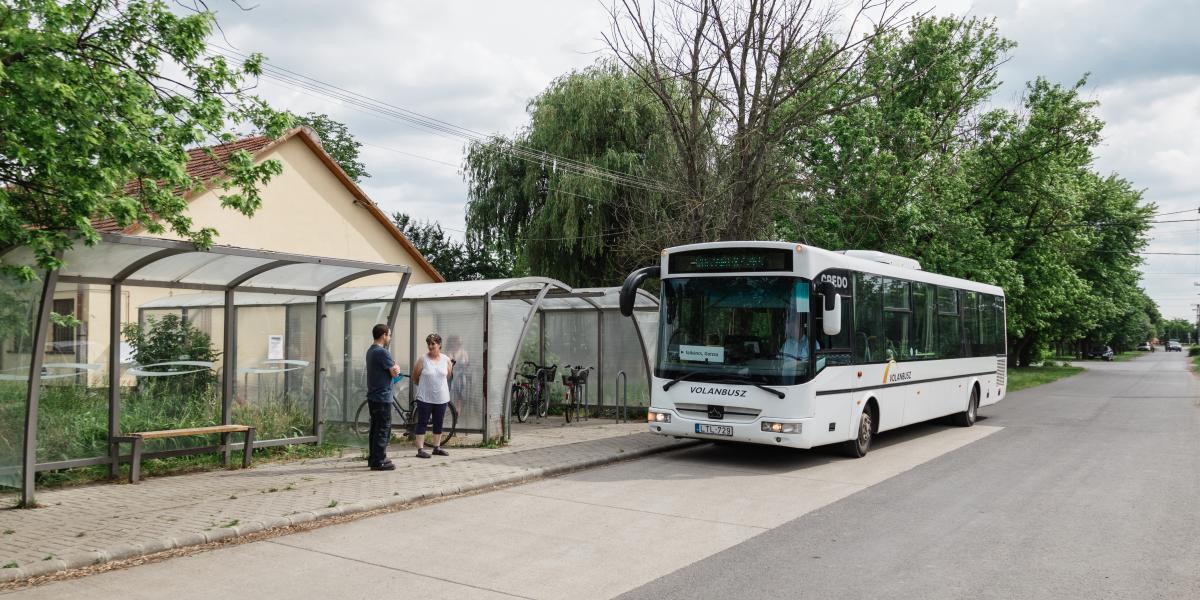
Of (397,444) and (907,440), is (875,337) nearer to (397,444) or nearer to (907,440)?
(907,440)

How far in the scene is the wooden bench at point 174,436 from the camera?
957cm

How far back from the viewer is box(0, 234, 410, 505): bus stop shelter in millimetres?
8453

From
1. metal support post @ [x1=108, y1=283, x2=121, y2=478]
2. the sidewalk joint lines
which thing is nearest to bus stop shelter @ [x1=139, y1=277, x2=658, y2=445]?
metal support post @ [x1=108, y1=283, x2=121, y2=478]

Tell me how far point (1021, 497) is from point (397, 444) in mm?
8652

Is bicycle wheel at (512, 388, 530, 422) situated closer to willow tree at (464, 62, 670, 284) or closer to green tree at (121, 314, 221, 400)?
green tree at (121, 314, 221, 400)

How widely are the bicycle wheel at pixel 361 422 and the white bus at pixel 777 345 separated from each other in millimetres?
4875

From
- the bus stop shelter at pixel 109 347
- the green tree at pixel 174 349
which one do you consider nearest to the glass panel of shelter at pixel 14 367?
the bus stop shelter at pixel 109 347

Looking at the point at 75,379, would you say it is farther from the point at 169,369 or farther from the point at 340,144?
the point at 340,144

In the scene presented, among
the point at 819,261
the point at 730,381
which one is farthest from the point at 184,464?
the point at 819,261

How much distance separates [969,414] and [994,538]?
10.3 metres

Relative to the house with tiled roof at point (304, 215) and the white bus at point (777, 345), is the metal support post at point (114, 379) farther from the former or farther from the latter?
the white bus at point (777, 345)

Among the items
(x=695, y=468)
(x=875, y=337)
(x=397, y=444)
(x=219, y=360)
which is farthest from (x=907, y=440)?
(x=219, y=360)

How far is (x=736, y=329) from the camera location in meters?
11.1

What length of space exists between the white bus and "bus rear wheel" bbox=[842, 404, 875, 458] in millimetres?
15
